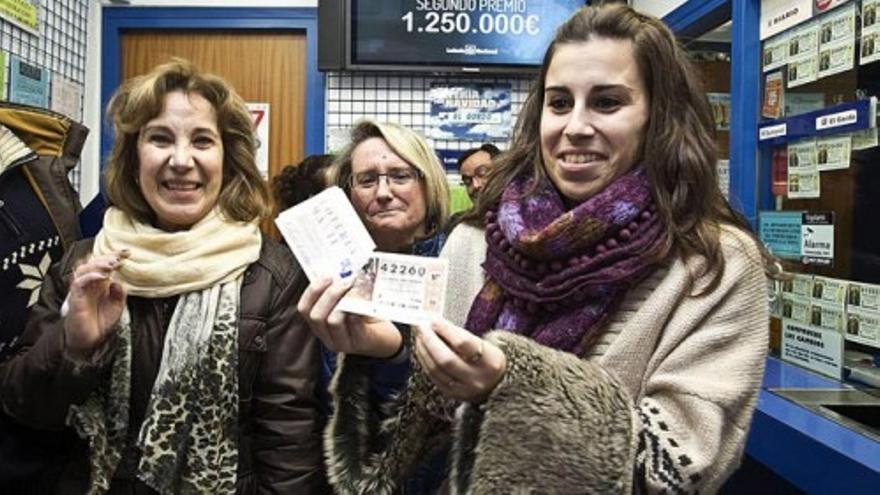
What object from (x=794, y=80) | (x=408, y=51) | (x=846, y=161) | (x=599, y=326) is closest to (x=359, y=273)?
(x=599, y=326)

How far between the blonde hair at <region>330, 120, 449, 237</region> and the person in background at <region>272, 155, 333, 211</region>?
Result: 641 mm

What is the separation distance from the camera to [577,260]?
113cm

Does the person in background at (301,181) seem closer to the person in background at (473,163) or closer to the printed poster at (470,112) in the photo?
the person in background at (473,163)

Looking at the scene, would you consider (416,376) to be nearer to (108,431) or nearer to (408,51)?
(108,431)

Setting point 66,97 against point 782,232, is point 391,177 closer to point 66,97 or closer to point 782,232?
point 782,232

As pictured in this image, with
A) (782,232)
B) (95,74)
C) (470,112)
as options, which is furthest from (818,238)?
(95,74)

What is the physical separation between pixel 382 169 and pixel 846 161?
1.15m

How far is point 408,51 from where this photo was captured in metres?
3.72

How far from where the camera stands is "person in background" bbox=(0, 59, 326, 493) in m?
1.39

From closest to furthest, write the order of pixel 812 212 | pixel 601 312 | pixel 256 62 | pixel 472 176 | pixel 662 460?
pixel 662 460 < pixel 601 312 < pixel 812 212 < pixel 472 176 < pixel 256 62

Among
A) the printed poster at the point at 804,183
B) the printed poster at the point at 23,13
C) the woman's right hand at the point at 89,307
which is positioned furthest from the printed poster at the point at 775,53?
the printed poster at the point at 23,13

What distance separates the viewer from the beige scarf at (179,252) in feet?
4.86

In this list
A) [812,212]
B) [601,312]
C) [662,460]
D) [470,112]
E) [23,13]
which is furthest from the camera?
[470,112]

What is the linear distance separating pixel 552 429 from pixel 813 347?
132cm
